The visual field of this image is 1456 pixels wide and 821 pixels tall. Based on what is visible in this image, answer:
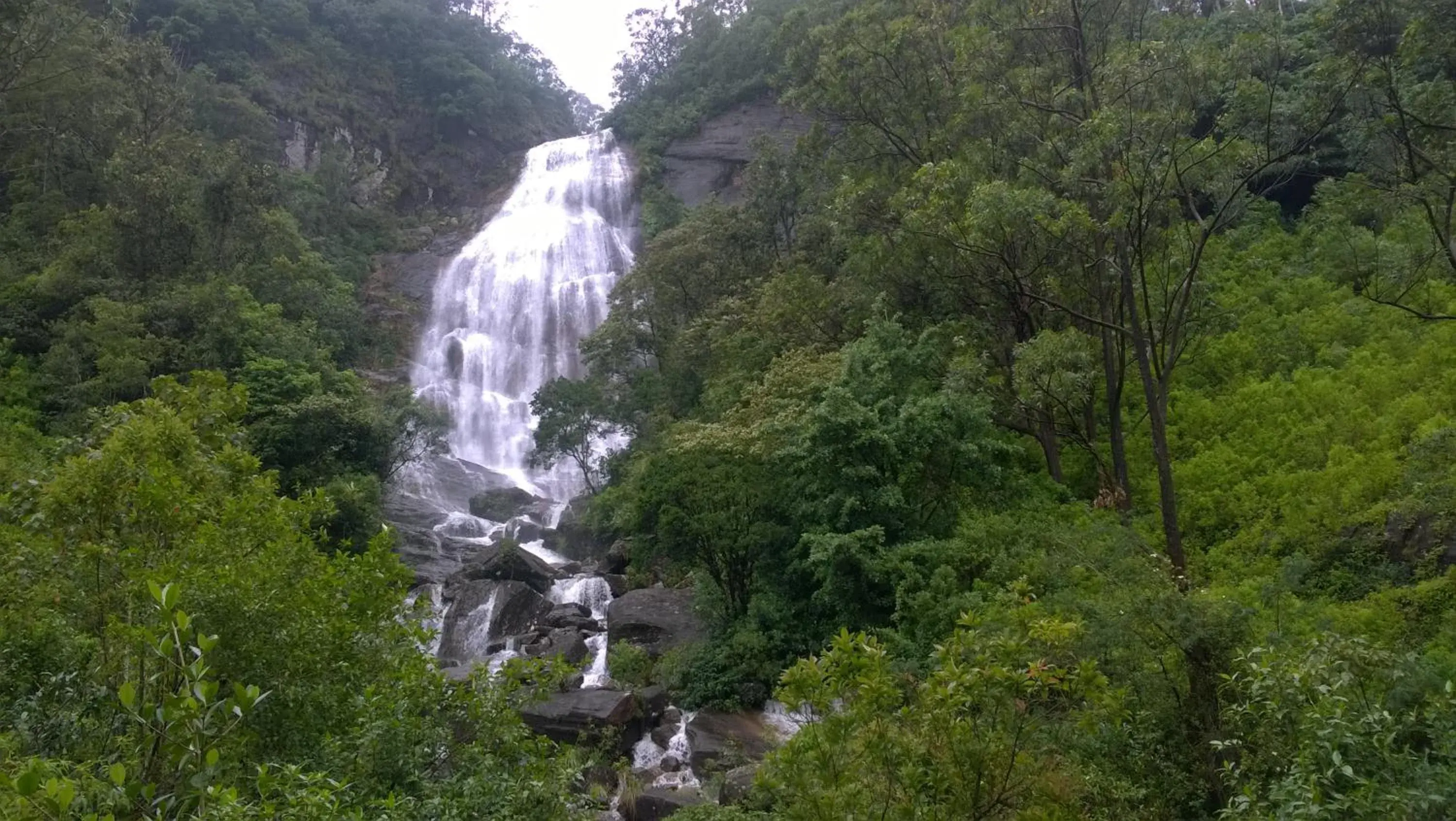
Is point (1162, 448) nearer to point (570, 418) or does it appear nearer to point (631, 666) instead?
point (631, 666)

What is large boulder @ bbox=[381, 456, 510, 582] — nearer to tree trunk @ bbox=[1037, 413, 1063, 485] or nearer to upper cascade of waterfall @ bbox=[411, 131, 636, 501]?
upper cascade of waterfall @ bbox=[411, 131, 636, 501]

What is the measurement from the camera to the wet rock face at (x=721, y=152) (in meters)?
41.3

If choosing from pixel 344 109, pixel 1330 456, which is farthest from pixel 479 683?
pixel 344 109

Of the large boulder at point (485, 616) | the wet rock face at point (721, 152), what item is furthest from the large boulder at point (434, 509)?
the wet rock face at point (721, 152)

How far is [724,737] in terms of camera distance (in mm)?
12469

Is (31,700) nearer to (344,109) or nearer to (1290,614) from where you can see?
(1290,614)

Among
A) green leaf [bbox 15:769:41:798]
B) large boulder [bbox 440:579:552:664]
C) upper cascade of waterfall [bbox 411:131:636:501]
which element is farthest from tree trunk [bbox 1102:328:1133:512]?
upper cascade of waterfall [bbox 411:131:636:501]

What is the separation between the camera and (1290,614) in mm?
7152

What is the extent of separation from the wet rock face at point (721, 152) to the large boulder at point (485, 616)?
78.2 feet

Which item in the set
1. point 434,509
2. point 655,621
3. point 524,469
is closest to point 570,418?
point 434,509

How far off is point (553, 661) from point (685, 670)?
7.91 metres

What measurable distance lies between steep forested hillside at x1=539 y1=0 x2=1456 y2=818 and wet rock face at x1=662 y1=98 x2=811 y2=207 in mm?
21814

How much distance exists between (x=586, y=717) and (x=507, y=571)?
28.2ft

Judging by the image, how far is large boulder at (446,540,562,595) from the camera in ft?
69.1
